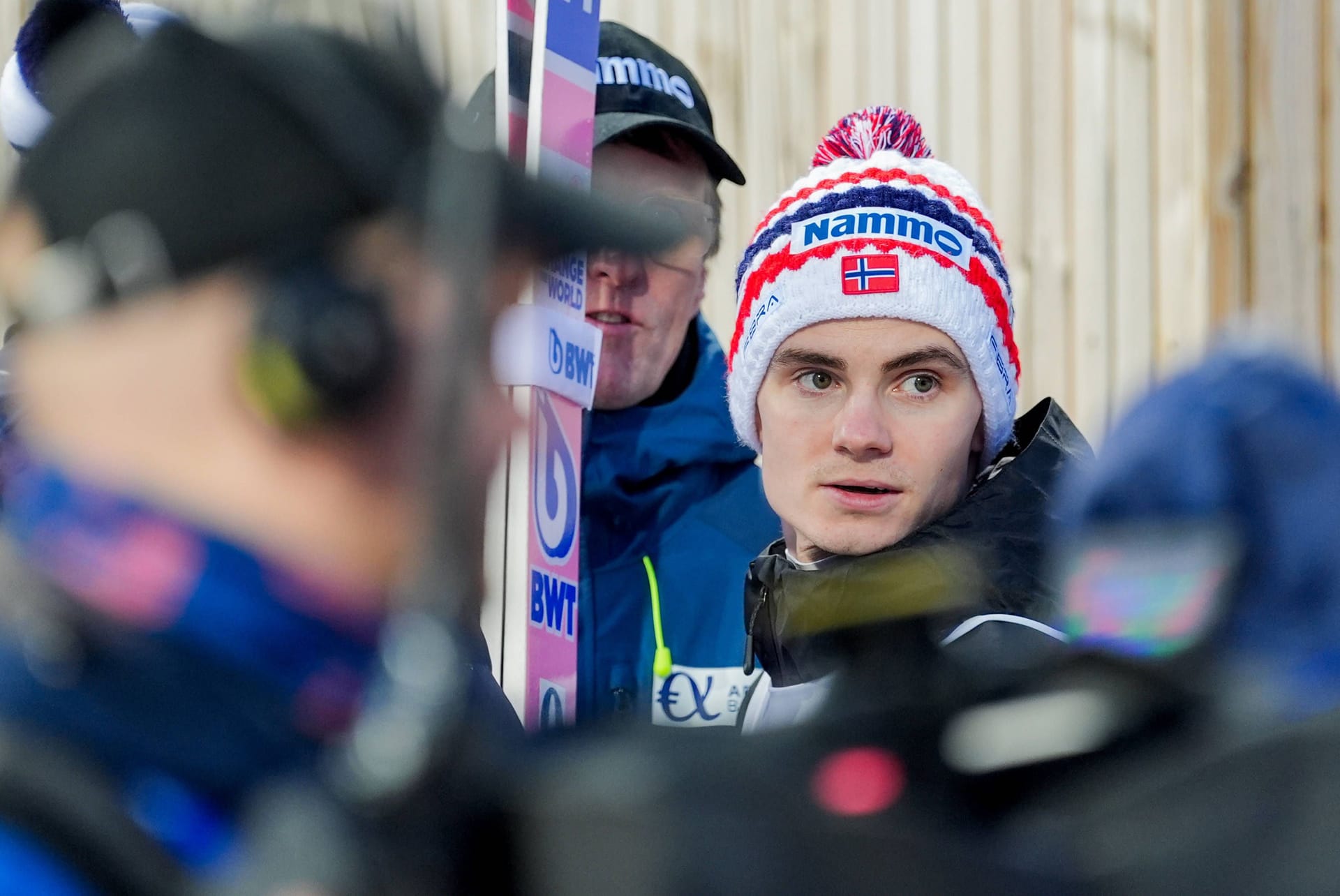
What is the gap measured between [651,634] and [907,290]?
876 millimetres

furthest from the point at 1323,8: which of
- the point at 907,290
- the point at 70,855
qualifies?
the point at 70,855

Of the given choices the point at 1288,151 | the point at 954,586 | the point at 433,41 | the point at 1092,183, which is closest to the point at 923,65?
the point at 1092,183

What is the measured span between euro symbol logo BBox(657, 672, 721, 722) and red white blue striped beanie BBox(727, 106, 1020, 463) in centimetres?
52

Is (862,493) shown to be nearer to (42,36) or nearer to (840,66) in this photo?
(42,36)

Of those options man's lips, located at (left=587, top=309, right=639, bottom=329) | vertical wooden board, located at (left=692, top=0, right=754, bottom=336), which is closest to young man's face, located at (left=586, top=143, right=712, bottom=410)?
man's lips, located at (left=587, top=309, right=639, bottom=329)

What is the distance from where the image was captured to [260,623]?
0.87m

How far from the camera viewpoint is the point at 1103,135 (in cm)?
395

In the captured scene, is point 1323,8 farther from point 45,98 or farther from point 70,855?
point 70,855

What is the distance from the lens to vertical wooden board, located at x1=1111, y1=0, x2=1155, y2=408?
394cm

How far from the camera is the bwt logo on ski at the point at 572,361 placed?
2.33m

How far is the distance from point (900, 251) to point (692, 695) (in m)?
0.84

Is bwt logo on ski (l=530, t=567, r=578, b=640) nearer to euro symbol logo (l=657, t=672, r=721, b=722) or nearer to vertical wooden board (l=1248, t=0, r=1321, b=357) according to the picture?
euro symbol logo (l=657, t=672, r=721, b=722)

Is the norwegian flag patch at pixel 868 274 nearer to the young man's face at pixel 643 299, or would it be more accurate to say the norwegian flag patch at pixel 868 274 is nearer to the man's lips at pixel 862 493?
the man's lips at pixel 862 493

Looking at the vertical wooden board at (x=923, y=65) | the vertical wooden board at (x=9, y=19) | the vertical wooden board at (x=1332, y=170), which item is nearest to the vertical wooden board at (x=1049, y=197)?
the vertical wooden board at (x=923, y=65)
